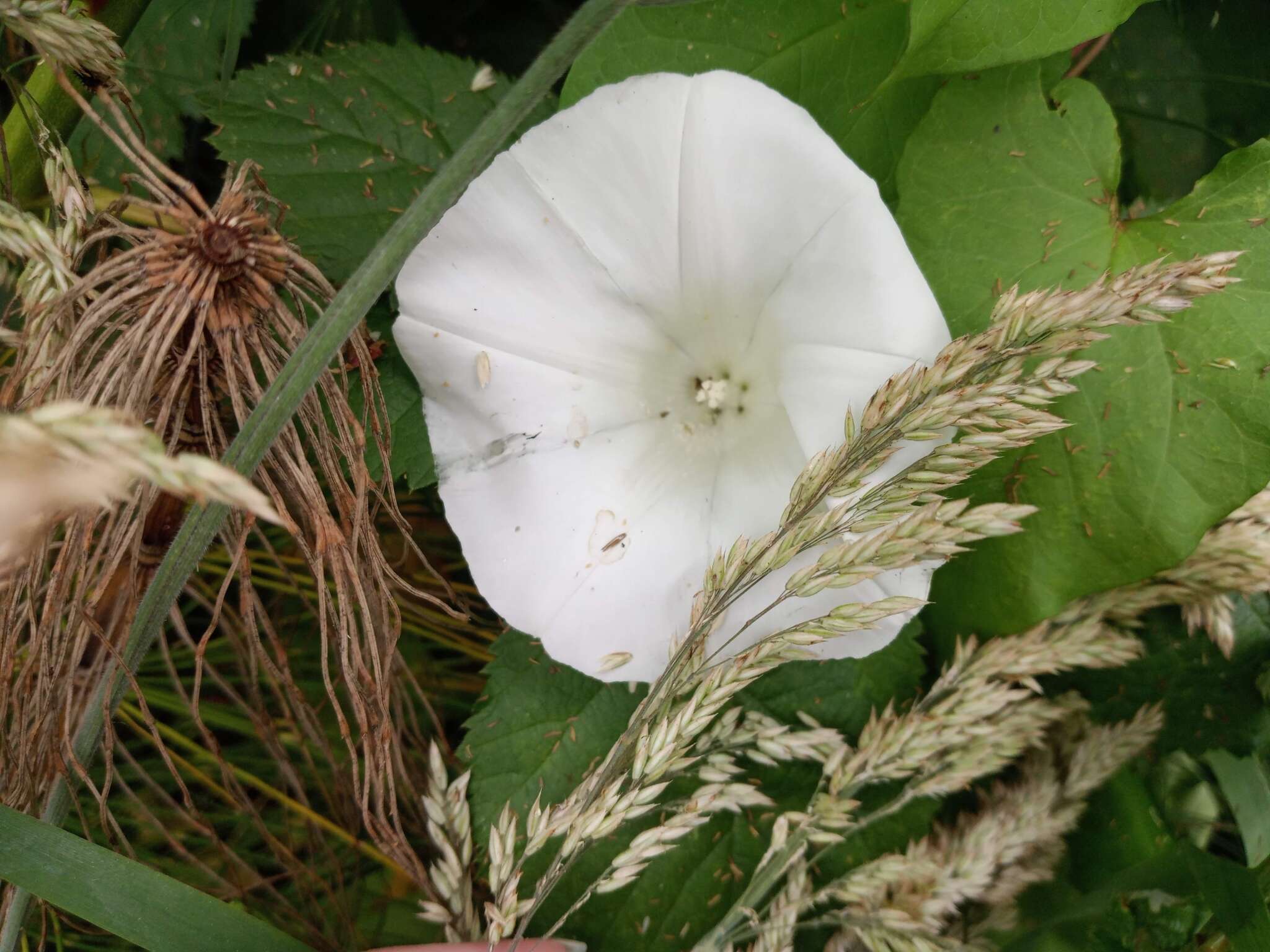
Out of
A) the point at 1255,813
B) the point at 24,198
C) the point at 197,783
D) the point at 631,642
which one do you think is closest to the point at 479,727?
the point at 631,642

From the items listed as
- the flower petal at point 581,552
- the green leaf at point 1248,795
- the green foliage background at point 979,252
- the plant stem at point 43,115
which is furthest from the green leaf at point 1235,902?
the plant stem at point 43,115

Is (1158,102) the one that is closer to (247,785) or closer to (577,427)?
(577,427)

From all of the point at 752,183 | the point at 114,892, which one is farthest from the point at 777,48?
the point at 114,892

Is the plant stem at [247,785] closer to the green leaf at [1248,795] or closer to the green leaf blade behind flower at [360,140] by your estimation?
the green leaf blade behind flower at [360,140]

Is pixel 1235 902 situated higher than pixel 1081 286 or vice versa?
pixel 1081 286

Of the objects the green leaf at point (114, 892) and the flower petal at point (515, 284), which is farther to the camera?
the flower petal at point (515, 284)

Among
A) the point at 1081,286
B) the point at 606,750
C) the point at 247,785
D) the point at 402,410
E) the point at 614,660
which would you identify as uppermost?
the point at 1081,286

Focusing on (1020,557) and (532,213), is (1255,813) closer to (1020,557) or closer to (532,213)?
(1020,557)
